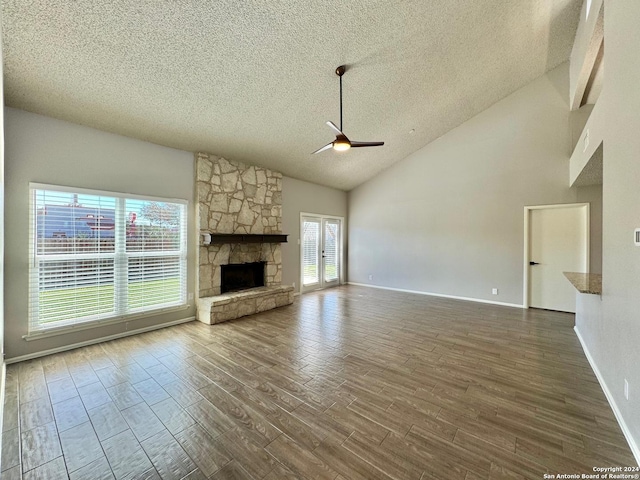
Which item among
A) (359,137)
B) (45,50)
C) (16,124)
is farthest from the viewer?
(359,137)

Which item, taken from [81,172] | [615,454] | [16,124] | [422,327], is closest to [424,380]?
[615,454]

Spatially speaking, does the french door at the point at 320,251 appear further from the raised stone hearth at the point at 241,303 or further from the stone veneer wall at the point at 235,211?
the raised stone hearth at the point at 241,303

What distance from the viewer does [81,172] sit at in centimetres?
349

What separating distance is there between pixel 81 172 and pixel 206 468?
12.7ft

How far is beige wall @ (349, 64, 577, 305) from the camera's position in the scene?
511cm

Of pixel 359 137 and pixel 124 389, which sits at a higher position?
pixel 359 137

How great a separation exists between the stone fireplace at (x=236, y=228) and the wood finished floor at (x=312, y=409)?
1.02 meters

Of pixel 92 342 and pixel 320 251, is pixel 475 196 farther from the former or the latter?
pixel 92 342

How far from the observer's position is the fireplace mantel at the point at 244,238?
4659 mm

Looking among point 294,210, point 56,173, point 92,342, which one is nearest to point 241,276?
point 294,210

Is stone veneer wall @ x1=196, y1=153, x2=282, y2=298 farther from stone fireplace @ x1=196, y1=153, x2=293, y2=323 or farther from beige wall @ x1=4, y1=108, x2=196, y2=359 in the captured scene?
beige wall @ x1=4, y1=108, x2=196, y2=359

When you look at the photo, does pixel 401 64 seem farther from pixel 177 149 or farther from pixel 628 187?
pixel 177 149

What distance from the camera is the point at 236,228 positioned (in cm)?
529

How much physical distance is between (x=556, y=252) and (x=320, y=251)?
5191 millimetres
